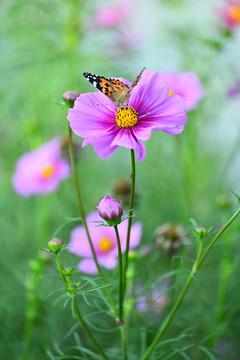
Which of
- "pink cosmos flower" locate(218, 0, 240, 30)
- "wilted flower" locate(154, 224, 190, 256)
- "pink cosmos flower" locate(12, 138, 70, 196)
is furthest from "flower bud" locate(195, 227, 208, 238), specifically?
"pink cosmos flower" locate(218, 0, 240, 30)

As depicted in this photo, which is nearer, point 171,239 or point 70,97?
point 70,97

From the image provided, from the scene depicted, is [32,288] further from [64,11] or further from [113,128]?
[64,11]

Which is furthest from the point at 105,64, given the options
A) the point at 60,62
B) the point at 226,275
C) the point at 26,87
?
the point at 226,275

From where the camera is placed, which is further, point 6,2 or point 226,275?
point 6,2

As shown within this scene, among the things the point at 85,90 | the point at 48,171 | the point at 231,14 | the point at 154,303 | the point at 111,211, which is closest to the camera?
the point at 111,211

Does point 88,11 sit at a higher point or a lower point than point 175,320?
higher

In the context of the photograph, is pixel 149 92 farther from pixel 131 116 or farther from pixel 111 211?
pixel 111 211

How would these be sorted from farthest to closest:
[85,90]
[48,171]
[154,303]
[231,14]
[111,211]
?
[85,90], [231,14], [48,171], [154,303], [111,211]

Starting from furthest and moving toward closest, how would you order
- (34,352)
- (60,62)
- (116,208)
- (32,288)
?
1. (60,62)
2. (34,352)
3. (32,288)
4. (116,208)

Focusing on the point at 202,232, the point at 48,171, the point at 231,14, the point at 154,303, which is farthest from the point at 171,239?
the point at 231,14
